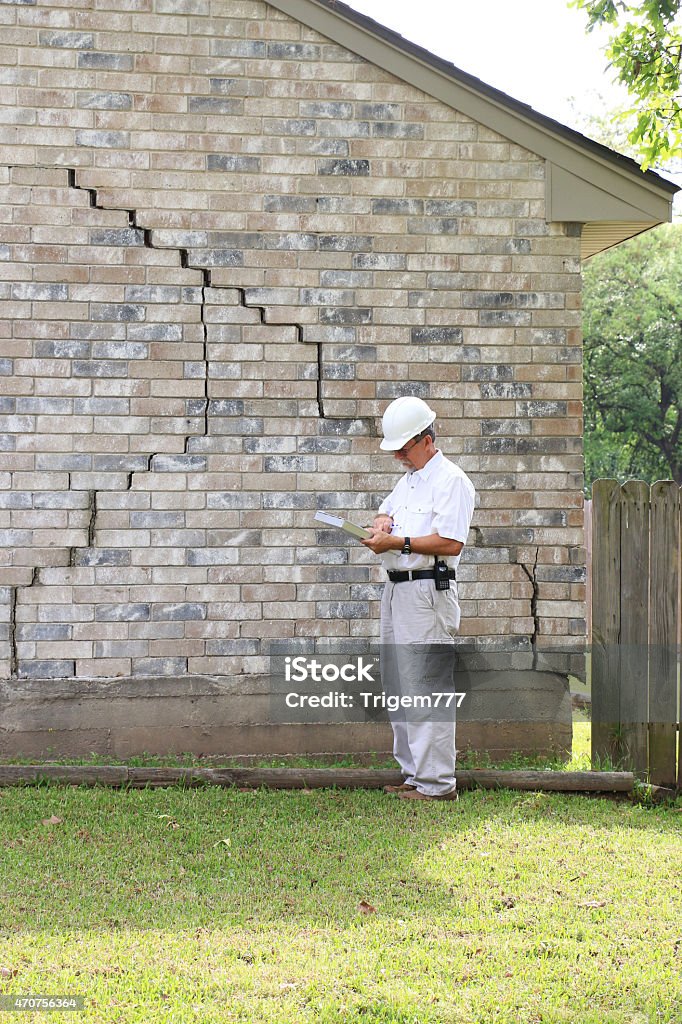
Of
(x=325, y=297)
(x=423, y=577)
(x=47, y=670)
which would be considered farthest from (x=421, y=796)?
(x=325, y=297)

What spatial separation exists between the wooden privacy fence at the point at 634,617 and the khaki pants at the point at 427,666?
1.11 metres

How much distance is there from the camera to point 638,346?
3039 cm

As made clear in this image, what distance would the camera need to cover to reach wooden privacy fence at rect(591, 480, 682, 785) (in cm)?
625

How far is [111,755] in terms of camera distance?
656 centimetres

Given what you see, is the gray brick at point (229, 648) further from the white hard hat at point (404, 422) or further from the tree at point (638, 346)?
→ the tree at point (638, 346)

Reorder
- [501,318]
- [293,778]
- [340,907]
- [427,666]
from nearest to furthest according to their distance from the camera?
[340,907] → [427,666] → [293,778] → [501,318]

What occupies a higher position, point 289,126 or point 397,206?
point 289,126

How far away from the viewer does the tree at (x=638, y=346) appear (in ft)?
97.6

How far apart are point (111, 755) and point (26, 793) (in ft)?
2.74

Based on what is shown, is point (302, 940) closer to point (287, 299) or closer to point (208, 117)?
point (287, 299)

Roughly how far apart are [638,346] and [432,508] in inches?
1043

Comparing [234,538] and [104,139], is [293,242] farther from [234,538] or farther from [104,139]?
[234,538]

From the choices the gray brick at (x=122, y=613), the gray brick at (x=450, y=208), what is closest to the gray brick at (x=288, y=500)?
the gray brick at (x=122, y=613)

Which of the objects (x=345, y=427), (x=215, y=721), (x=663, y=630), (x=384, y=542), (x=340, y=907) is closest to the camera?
(x=340, y=907)
